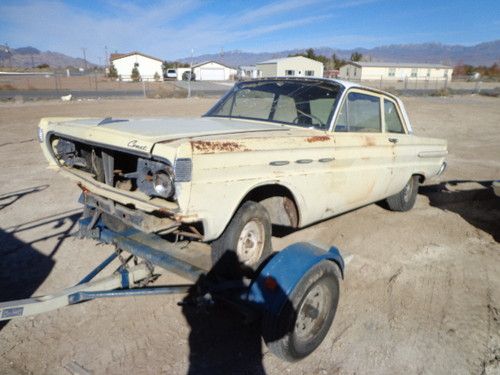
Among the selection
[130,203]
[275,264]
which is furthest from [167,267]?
[275,264]

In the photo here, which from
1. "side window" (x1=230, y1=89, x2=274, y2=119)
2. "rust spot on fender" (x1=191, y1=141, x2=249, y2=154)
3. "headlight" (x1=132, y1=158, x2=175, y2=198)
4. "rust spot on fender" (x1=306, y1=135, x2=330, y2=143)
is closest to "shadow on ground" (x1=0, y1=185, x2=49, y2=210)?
"side window" (x1=230, y1=89, x2=274, y2=119)

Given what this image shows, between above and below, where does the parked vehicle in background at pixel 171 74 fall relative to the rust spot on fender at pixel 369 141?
above

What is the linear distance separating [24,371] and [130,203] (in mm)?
1362

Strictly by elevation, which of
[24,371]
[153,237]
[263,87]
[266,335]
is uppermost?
[263,87]

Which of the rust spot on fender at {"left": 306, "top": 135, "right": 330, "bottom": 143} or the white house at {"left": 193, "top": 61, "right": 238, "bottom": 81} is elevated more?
the white house at {"left": 193, "top": 61, "right": 238, "bottom": 81}

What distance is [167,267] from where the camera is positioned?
3.05 meters

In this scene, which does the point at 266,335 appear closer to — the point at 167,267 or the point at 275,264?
the point at 275,264

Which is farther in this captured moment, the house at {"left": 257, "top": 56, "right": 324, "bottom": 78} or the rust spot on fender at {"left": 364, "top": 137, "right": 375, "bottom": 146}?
the house at {"left": 257, "top": 56, "right": 324, "bottom": 78}

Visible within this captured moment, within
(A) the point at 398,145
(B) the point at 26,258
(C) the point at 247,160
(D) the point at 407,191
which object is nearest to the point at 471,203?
(D) the point at 407,191

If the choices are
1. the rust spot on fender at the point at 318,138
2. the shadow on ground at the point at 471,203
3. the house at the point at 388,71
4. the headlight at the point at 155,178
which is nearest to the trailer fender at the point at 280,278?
the headlight at the point at 155,178

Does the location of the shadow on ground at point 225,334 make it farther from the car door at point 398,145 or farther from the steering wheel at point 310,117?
the car door at point 398,145

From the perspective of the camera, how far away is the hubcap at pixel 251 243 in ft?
11.0

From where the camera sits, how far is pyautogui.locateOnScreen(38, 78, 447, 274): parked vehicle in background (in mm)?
2795

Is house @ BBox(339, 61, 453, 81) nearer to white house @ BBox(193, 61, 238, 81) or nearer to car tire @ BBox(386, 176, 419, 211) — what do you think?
white house @ BBox(193, 61, 238, 81)
